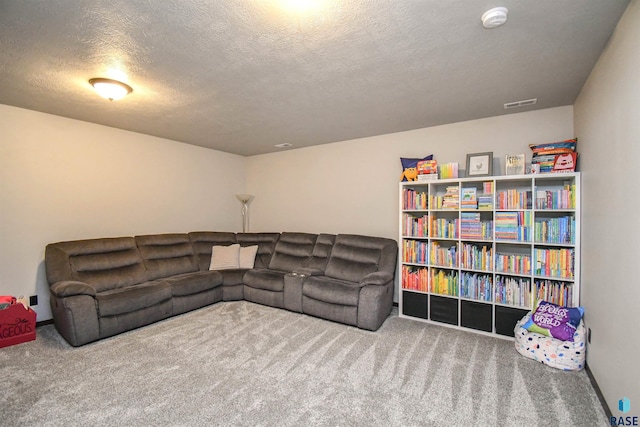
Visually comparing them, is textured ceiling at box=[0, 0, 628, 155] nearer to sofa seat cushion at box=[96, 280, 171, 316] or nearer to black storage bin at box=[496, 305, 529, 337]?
sofa seat cushion at box=[96, 280, 171, 316]

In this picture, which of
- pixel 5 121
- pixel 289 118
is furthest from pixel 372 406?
pixel 5 121

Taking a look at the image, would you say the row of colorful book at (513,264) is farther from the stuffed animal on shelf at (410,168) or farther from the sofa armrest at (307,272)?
the sofa armrest at (307,272)

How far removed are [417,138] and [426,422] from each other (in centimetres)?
315

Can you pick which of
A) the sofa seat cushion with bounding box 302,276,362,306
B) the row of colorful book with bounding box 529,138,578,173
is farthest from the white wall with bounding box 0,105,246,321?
the row of colorful book with bounding box 529,138,578,173

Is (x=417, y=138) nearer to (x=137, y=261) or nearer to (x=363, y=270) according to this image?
(x=363, y=270)

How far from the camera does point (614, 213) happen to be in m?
1.80

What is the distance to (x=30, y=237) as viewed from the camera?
3.22 metres

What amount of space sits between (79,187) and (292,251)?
9.35 feet

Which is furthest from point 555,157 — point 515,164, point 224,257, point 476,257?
point 224,257

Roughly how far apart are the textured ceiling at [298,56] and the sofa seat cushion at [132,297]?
1.99 metres

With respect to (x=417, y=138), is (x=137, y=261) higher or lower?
lower

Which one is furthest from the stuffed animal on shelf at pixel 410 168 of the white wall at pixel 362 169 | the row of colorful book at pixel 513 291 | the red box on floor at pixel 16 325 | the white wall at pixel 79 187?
the red box on floor at pixel 16 325

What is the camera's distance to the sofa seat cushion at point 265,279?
12.7 feet

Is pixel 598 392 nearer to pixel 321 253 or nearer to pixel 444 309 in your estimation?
pixel 444 309
